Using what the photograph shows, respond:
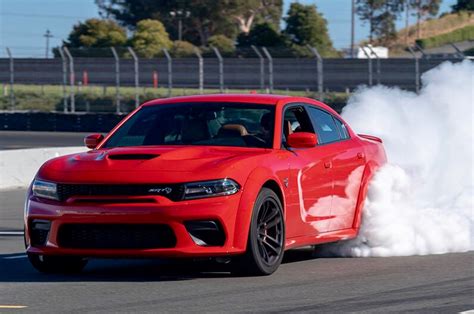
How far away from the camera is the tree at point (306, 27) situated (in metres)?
64.2

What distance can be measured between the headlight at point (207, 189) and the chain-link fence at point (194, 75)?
Answer: 88.3ft

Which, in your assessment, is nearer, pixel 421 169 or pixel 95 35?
pixel 421 169

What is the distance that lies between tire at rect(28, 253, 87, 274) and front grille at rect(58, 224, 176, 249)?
1.81 ft

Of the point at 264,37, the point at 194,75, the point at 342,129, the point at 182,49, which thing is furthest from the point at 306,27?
the point at 342,129

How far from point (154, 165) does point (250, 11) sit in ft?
233

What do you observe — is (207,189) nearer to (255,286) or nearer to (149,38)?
(255,286)

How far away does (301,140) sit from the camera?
914cm

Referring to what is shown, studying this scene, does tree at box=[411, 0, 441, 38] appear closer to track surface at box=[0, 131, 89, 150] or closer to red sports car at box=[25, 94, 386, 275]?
track surface at box=[0, 131, 89, 150]

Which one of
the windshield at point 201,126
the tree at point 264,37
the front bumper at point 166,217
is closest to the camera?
the front bumper at point 166,217

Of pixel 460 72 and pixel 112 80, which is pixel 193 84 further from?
pixel 460 72

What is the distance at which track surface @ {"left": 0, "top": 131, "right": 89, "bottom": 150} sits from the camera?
100 feet

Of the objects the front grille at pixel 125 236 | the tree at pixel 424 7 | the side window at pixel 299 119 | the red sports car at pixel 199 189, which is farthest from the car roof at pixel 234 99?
the tree at pixel 424 7

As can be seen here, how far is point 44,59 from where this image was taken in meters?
41.4

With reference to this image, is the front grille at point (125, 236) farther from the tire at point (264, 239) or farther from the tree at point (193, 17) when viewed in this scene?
the tree at point (193, 17)
